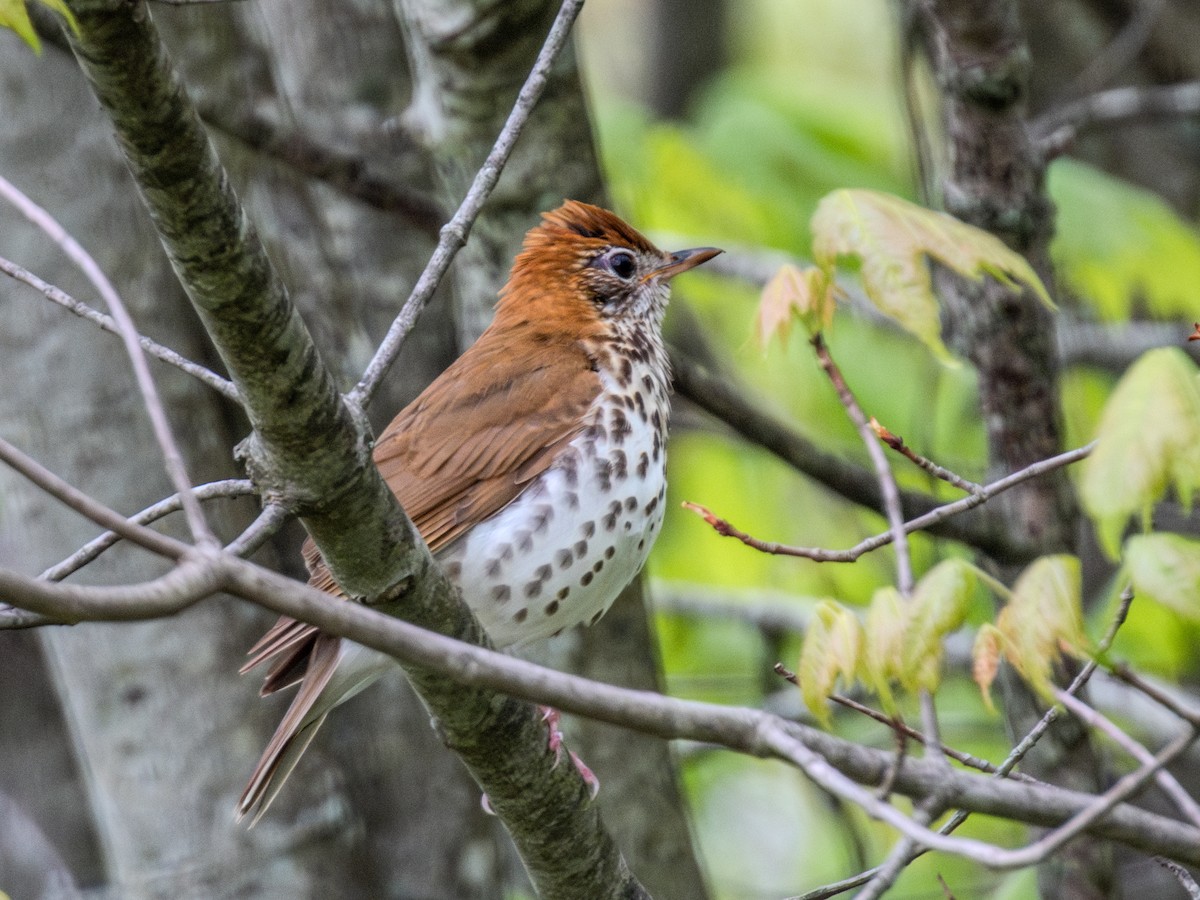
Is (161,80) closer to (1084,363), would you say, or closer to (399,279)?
(399,279)

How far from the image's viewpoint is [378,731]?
5.59m

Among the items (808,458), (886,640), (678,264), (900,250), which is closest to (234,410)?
(678,264)

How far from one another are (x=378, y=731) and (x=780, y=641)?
2365 mm

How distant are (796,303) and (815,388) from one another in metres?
4.61

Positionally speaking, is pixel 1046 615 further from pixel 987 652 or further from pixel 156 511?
pixel 156 511

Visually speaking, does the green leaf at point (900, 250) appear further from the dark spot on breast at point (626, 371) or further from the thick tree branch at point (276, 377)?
the dark spot on breast at point (626, 371)

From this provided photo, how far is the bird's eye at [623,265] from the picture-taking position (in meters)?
5.36

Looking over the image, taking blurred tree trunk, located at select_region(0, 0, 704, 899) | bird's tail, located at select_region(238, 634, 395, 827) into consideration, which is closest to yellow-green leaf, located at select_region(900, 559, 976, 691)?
bird's tail, located at select_region(238, 634, 395, 827)

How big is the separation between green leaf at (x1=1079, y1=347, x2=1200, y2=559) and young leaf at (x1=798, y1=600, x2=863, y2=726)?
22.5 inches

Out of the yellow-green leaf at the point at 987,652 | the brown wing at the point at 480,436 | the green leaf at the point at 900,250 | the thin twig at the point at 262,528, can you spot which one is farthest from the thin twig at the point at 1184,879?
the brown wing at the point at 480,436

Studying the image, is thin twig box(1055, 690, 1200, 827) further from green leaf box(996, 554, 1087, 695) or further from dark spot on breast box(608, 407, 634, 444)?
dark spot on breast box(608, 407, 634, 444)

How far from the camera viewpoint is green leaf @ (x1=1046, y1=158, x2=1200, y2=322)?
648 cm

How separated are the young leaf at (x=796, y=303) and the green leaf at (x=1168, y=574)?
4.15 ft

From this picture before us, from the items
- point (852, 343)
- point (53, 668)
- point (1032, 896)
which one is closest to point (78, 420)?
point (53, 668)
